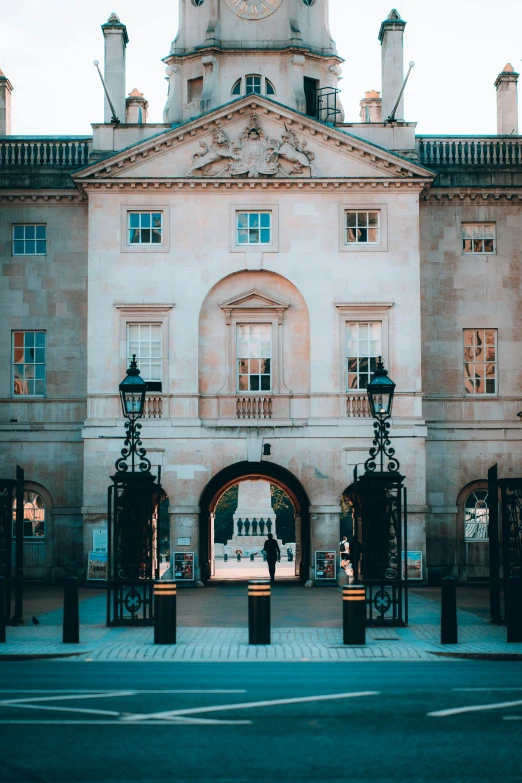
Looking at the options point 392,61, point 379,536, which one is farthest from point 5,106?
point 379,536

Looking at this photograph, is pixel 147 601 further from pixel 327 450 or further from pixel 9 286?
pixel 9 286

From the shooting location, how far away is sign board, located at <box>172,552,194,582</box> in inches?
1491

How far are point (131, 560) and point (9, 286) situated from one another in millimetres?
17982

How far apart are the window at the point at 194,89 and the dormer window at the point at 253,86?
4.61ft

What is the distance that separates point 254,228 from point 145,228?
3444 millimetres

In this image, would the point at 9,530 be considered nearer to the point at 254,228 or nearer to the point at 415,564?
the point at 415,564

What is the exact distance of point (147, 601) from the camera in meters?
25.6

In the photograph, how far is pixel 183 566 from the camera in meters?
37.9

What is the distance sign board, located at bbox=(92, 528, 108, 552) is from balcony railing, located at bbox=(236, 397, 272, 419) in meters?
5.48

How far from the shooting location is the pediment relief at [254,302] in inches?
1538

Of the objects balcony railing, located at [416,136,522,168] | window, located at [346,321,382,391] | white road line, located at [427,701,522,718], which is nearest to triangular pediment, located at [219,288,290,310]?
window, located at [346,321,382,391]

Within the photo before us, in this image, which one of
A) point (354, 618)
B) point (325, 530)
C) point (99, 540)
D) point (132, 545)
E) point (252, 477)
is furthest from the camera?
point (252, 477)

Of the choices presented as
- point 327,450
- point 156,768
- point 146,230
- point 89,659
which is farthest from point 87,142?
point 156,768

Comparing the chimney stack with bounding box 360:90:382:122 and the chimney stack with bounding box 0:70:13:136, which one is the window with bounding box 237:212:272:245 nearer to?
the chimney stack with bounding box 0:70:13:136
